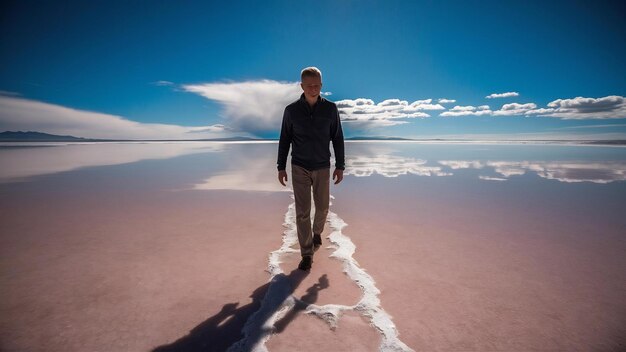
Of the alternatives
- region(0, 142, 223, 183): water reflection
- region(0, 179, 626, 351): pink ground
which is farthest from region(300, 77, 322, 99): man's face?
region(0, 142, 223, 183): water reflection

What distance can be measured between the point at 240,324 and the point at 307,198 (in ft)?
4.86

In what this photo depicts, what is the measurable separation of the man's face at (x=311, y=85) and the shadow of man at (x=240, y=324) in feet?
6.36

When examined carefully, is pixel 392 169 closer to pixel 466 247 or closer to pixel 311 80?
pixel 466 247

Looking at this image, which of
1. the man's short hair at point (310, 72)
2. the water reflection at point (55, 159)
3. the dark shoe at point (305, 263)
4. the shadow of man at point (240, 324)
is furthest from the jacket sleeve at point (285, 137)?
the water reflection at point (55, 159)

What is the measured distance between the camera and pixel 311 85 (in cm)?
308

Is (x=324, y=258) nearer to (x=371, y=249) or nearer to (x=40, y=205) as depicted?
(x=371, y=249)

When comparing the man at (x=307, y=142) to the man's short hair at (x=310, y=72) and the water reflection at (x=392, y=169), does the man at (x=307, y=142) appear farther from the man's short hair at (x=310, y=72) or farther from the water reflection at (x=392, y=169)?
the water reflection at (x=392, y=169)

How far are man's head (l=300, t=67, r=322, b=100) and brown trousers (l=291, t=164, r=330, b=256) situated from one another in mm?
835

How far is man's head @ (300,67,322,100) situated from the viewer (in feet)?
10.1

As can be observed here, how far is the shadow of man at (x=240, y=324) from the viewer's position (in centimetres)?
199

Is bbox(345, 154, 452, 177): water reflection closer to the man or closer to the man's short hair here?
the man

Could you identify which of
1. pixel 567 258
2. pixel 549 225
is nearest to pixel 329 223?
pixel 567 258

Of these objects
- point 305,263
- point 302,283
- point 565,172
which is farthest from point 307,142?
point 565,172

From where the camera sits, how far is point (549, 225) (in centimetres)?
446
